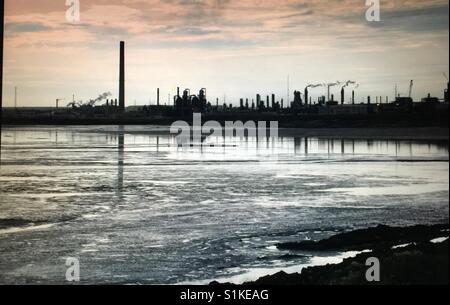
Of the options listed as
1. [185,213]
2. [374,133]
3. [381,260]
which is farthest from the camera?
[374,133]

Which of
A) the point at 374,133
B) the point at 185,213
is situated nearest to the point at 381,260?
the point at 185,213

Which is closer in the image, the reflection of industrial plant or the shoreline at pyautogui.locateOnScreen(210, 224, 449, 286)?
the shoreline at pyautogui.locateOnScreen(210, 224, 449, 286)

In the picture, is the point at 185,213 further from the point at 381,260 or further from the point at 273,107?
the point at 273,107

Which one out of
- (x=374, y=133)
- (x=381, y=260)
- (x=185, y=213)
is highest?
(x=374, y=133)

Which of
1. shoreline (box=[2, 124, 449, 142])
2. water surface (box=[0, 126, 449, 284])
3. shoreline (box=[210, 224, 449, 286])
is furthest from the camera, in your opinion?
shoreline (box=[2, 124, 449, 142])

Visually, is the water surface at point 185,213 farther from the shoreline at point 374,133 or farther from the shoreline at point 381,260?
the shoreline at point 374,133

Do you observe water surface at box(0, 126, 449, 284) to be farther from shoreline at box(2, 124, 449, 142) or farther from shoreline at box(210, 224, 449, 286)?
shoreline at box(2, 124, 449, 142)

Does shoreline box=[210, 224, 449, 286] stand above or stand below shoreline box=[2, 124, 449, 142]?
below

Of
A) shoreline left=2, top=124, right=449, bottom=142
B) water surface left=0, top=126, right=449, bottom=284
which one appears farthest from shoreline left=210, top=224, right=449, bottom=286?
shoreline left=2, top=124, right=449, bottom=142

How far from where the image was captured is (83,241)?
516 inches
